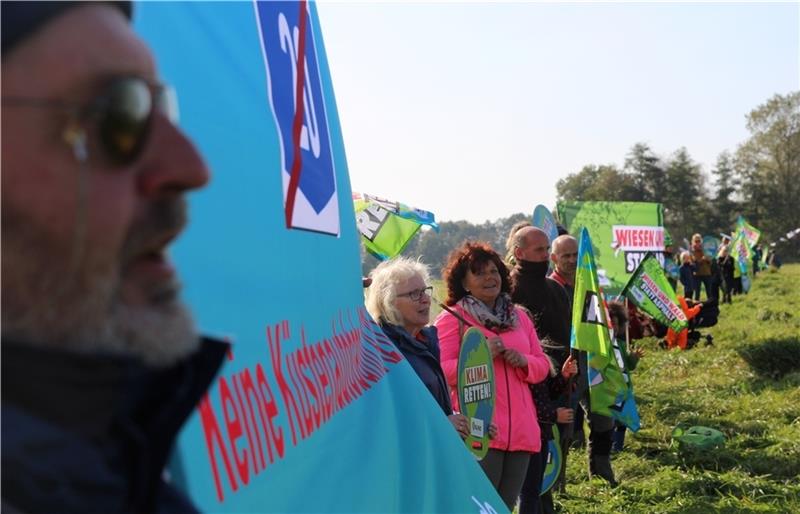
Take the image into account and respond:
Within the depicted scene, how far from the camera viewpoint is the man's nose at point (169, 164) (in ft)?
3.10

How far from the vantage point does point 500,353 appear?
173 inches

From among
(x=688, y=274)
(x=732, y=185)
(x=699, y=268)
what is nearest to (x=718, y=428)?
(x=699, y=268)

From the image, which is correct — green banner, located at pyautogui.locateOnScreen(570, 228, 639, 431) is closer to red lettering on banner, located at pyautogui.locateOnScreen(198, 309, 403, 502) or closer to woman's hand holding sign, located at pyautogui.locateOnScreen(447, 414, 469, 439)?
woman's hand holding sign, located at pyautogui.locateOnScreen(447, 414, 469, 439)

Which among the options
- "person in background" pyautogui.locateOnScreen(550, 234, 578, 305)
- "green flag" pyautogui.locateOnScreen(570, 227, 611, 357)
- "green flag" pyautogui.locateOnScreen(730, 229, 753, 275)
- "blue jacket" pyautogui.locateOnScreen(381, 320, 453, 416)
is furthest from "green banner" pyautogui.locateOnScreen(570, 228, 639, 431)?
"green flag" pyautogui.locateOnScreen(730, 229, 753, 275)

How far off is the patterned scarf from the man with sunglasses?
3.55 meters

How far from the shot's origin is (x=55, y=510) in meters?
0.89

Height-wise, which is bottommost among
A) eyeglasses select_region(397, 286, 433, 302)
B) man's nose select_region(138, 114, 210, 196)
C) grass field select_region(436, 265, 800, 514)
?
grass field select_region(436, 265, 800, 514)

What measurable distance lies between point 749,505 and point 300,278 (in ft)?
17.6

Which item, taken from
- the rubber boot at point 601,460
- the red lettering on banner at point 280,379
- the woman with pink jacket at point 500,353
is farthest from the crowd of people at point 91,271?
the rubber boot at point 601,460

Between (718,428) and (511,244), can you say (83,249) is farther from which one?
(718,428)

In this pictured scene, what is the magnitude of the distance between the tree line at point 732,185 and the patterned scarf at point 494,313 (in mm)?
52684

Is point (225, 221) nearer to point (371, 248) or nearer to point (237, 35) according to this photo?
point (237, 35)

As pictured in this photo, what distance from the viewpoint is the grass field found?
250 inches

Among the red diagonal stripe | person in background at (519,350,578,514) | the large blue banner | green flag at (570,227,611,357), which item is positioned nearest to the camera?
the large blue banner
